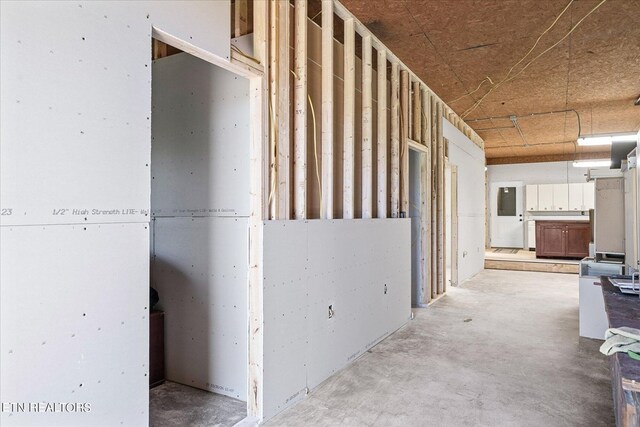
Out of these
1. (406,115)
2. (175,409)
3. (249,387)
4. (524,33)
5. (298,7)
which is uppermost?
(524,33)

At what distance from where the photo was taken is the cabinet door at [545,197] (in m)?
11.5

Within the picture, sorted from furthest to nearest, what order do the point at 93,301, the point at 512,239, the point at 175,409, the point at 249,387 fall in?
the point at 512,239
the point at 175,409
the point at 249,387
the point at 93,301

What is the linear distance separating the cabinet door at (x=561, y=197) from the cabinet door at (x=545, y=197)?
0.33 ft

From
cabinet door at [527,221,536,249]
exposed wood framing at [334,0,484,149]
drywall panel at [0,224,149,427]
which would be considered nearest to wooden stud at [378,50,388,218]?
exposed wood framing at [334,0,484,149]

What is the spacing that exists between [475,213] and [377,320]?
5469 millimetres

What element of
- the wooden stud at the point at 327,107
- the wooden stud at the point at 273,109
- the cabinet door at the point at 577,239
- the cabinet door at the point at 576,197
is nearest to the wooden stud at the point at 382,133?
the wooden stud at the point at 327,107

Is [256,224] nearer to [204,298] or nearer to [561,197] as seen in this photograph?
[204,298]

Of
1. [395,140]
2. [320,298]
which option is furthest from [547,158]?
[320,298]

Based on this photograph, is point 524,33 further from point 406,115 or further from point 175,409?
point 175,409

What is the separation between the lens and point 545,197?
11562mm

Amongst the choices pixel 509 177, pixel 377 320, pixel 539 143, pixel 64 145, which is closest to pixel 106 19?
pixel 64 145

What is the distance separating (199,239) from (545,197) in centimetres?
1148

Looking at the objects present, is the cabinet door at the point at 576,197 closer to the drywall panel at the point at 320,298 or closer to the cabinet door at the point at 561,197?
the cabinet door at the point at 561,197

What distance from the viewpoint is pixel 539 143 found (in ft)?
32.7
